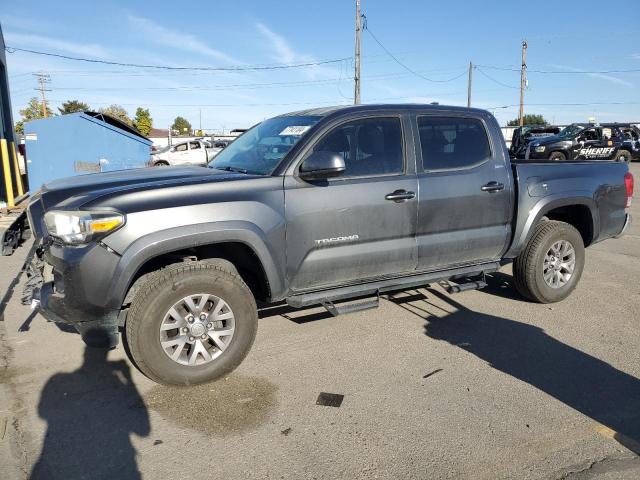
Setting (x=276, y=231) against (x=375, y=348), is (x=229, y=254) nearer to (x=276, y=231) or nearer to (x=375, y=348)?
(x=276, y=231)

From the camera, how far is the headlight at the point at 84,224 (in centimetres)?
306

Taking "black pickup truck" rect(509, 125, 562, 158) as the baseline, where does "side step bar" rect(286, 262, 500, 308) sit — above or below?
below

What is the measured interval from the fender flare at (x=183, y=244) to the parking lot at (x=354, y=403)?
737 mm

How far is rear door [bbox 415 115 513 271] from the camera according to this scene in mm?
4230

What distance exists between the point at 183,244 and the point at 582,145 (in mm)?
22989

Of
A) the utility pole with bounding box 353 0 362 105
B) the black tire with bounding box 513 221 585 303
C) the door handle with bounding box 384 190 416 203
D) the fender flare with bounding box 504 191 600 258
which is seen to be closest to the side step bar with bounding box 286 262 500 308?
the fender flare with bounding box 504 191 600 258

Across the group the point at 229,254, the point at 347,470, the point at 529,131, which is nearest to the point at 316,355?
the point at 229,254

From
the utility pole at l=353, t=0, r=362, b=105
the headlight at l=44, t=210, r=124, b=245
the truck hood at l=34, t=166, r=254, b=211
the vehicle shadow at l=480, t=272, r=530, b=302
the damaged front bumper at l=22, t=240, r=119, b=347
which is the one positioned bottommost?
the vehicle shadow at l=480, t=272, r=530, b=302

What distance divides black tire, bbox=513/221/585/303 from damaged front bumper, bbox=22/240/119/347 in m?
3.72

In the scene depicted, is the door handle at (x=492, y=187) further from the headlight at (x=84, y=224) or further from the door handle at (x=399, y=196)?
the headlight at (x=84, y=224)

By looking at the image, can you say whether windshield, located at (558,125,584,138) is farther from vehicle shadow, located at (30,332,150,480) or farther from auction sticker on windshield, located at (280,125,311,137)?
vehicle shadow, located at (30,332,150,480)

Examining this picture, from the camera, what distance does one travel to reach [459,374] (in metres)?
3.63

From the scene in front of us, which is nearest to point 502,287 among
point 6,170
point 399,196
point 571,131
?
point 399,196

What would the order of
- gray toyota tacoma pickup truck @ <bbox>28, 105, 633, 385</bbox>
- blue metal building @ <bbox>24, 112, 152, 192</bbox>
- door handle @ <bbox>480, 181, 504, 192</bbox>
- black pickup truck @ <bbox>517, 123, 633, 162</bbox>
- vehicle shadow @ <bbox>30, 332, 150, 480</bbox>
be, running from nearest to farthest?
vehicle shadow @ <bbox>30, 332, 150, 480</bbox>
gray toyota tacoma pickup truck @ <bbox>28, 105, 633, 385</bbox>
door handle @ <bbox>480, 181, 504, 192</bbox>
blue metal building @ <bbox>24, 112, 152, 192</bbox>
black pickup truck @ <bbox>517, 123, 633, 162</bbox>
